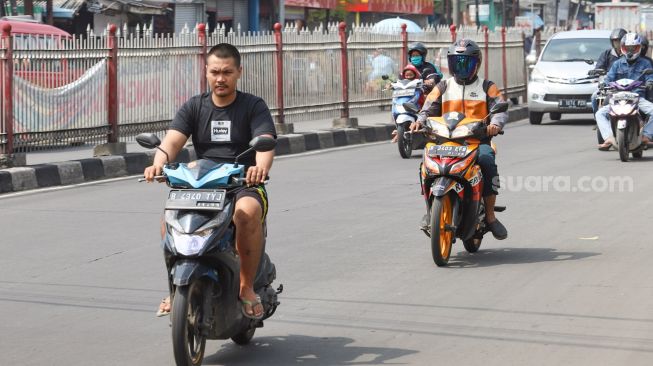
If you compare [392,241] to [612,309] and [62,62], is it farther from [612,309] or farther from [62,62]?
[62,62]

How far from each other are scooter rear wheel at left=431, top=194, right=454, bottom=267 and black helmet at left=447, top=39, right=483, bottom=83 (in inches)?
37.3

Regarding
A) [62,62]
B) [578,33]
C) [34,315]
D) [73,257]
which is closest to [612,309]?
[34,315]

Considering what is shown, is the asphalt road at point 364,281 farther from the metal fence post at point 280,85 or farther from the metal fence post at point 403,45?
the metal fence post at point 403,45

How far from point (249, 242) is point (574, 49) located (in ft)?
63.4

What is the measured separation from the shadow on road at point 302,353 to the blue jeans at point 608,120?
10.7 m

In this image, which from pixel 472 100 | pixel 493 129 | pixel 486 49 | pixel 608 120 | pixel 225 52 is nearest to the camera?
pixel 225 52

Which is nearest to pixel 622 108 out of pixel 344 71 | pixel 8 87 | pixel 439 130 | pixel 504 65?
pixel 344 71

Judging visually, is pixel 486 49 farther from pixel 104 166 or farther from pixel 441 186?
pixel 441 186

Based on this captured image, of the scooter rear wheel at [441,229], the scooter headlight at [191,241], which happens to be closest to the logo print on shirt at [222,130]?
the scooter headlight at [191,241]

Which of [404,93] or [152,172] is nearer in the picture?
[152,172]

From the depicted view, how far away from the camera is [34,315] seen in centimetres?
694

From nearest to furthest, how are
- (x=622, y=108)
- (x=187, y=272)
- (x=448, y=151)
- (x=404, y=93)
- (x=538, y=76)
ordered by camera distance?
(x=187, y=272) → (x=448, y=151) → (x=622, y=108) → (x=404, y=93) → (x=538, y=76)

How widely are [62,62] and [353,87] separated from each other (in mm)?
7678

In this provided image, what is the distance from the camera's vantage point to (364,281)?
788cm
